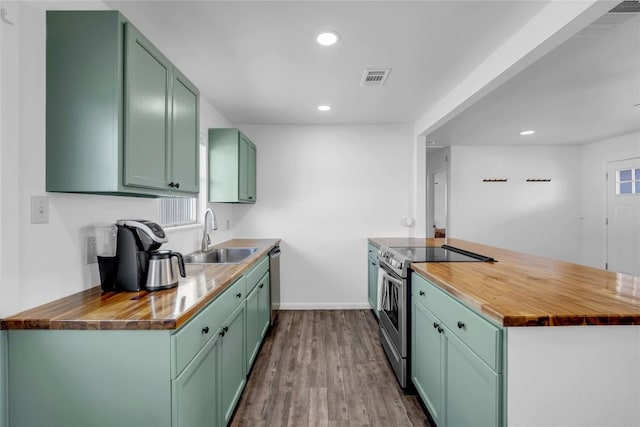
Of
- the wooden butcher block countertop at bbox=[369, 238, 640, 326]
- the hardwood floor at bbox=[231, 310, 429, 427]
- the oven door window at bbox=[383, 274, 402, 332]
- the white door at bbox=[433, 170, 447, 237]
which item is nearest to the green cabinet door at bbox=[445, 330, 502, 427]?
the wooden butcher block countertop at bbox=[369, 238, 640, 326]

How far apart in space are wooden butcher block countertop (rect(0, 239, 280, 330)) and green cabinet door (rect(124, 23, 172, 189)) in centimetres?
53

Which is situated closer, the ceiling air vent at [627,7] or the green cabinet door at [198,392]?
the green cabinet door at [198,392]

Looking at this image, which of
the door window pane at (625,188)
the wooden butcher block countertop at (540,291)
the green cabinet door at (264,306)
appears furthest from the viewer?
the door window pane at (625,188)

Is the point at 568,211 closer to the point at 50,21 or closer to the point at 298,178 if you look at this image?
the point at 298,178

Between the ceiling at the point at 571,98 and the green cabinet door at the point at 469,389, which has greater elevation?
the ceiling at the point at 571,98

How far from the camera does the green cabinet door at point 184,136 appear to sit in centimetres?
178

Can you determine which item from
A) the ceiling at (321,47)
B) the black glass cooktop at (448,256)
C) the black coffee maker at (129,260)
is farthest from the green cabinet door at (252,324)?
the ceiling at (321,47)

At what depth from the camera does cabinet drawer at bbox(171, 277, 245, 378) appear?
1164mm

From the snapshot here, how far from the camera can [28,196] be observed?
1.26 meters

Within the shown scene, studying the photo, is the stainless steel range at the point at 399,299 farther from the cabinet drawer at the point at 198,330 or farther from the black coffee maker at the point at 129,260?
the black coffee maker at the point at 129,260

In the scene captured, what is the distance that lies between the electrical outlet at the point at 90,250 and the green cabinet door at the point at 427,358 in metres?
1.88

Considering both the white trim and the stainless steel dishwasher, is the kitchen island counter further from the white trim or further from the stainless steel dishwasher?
the stainless steel dishwasher

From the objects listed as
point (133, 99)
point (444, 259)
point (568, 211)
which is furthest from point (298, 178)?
point (568, 211)

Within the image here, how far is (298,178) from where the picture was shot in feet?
13.6
